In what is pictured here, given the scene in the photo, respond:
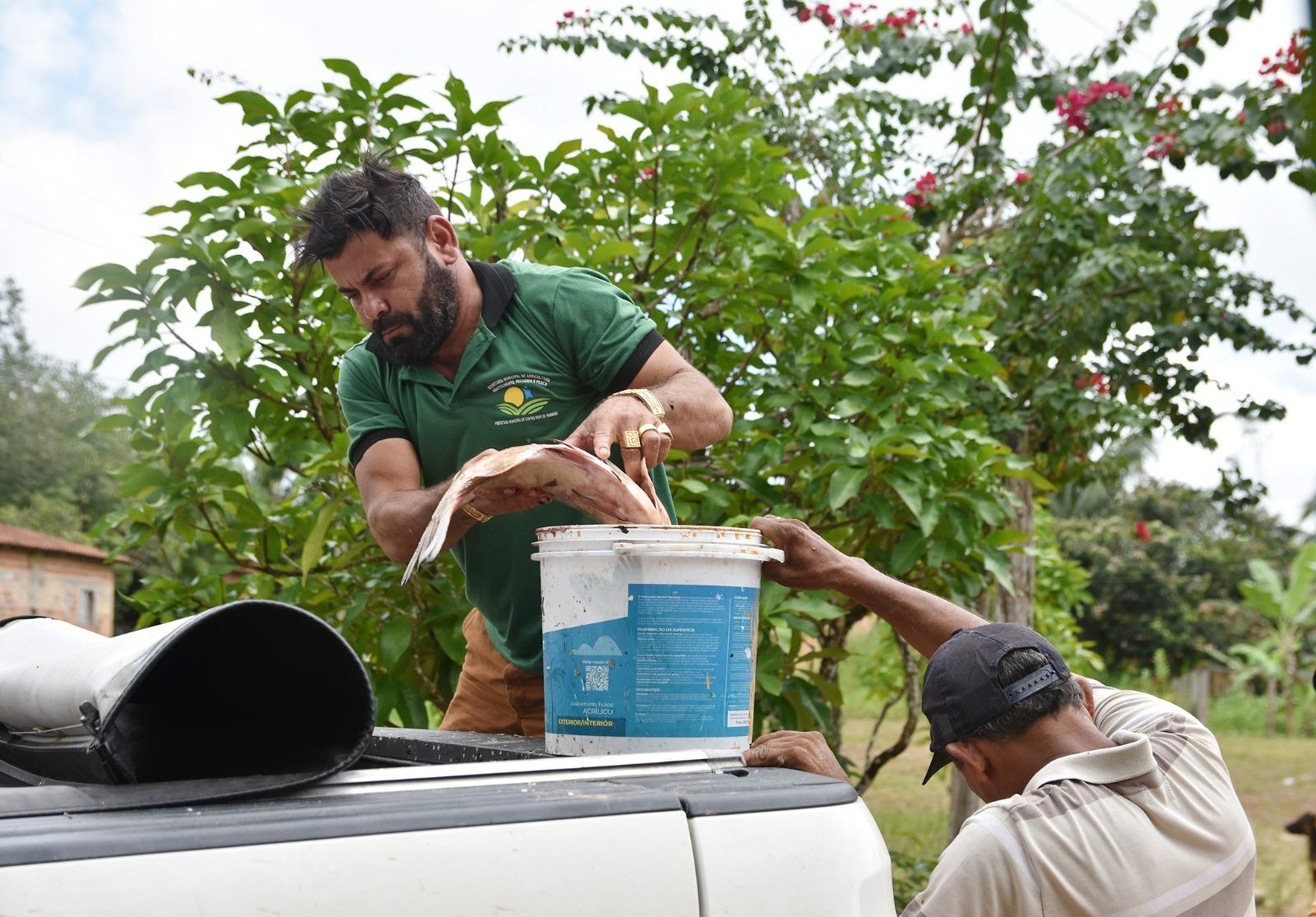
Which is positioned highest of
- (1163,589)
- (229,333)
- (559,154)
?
(559,154)

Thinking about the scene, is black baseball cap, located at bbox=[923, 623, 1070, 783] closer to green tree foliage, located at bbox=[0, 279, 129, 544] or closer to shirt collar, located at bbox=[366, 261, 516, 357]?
shirt collar, located at bbox=[366, 261, 516, 357]

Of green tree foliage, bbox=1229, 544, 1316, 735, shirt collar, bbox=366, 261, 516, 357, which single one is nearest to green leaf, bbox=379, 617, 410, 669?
shirt collar, bbox=366, 261, 516, 357

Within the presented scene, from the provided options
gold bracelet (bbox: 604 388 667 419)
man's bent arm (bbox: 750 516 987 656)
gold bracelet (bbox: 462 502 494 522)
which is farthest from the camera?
man's bent arm (bbox: 750 516 987 656)

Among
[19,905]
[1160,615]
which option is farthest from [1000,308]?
[1160,615]

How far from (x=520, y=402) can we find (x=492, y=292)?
0.28 meters

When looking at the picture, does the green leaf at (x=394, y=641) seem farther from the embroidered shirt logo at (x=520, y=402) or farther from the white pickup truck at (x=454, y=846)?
the white pickup truck at (x=454, y=846)

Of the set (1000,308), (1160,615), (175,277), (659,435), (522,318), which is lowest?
(1160,615)

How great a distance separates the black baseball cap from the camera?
7.14 ft

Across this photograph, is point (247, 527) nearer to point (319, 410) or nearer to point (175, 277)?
point (319, 410)

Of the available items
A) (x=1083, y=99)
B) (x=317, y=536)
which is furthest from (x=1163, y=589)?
(x=317, y=536)

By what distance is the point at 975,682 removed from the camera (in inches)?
86.4

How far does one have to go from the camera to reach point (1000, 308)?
6.30 m

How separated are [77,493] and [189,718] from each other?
35600 mm

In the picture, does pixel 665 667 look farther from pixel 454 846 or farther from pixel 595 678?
pixel 454 846
